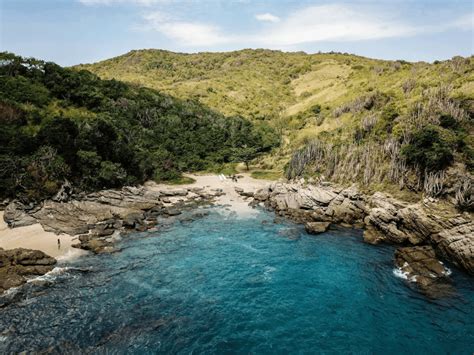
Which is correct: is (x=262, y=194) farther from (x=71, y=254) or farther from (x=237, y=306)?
(x=71, y=254)

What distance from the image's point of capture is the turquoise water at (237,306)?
19.8 m

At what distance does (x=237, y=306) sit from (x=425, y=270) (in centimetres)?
1675

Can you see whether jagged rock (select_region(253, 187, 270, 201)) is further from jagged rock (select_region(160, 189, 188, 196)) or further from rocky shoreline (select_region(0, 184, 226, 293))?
jagged rock (select_region(160, 189, 188, 196))

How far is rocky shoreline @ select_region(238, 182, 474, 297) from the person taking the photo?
90.6 ft

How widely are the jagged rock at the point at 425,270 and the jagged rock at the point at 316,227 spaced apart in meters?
9.16

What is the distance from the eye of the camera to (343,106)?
8162cm

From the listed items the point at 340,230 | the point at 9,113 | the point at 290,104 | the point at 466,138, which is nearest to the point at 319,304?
the point at 340,230

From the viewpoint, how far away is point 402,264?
1133 inches

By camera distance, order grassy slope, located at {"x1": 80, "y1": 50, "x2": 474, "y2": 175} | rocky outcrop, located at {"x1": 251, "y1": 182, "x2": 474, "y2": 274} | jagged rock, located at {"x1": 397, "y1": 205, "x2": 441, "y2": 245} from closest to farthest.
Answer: rocky outcrop, located at {"x1": 251, "y1": 182, "x2": 474, "y2": 274}
jagged rock, located at {"x1": 397, "y1": 205, "x2": 441, "y2": 245}
grassy slope, located at {"x1": 80, "y1": 50, "x2": 474, "y2": 175}

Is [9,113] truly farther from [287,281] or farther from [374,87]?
[374,87]

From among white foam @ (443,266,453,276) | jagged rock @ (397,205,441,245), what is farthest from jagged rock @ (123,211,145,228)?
white foam @ (443,266,453,276)

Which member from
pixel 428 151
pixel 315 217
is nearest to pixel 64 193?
pixel 315 217

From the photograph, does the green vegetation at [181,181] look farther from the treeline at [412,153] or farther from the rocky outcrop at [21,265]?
the rocky outcrop at [21,265]

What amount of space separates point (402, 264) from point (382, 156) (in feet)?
68.2
